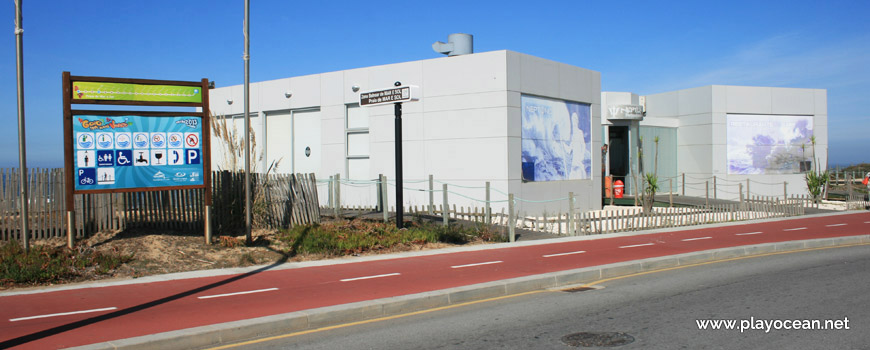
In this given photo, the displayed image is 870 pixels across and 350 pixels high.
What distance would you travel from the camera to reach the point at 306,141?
2611 centimetres

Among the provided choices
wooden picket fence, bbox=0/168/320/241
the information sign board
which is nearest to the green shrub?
wooden picket fence, bbox=0/168/320/241

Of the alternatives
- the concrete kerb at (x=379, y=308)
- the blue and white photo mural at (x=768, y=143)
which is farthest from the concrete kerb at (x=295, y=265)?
the blue and white photo mural at (x=768, y=143)

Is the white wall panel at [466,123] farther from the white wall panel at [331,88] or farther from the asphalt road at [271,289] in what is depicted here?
the asphalt road at [271,289]

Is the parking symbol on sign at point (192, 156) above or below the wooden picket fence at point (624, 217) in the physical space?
above

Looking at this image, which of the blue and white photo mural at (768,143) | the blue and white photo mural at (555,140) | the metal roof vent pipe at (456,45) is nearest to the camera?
the blue and white photo mural at (555,140)

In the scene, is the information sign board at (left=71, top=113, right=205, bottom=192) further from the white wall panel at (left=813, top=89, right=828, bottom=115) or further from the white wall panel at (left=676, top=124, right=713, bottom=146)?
the white wall panel at (left=813, top=89, right=828, bottom=115)

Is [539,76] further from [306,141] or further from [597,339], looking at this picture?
[597,339]

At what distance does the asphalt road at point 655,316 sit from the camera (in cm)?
658

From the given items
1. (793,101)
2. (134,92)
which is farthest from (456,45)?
(793,101)

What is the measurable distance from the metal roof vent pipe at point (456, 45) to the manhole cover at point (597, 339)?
701 inches

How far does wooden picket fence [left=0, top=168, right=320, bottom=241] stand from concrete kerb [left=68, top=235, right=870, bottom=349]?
6995 mm

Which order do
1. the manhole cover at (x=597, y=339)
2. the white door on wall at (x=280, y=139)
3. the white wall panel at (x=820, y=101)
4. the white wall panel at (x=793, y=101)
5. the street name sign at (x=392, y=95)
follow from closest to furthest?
the manhole cover at (x=597, y=339), the street name sign at (x=392, y=95), the white door on wall at (x=280, y=139), the white wall panel at (x=793, y=101), the white wall panel at (x=820, y=101)

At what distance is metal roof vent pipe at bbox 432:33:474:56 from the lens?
2355cm

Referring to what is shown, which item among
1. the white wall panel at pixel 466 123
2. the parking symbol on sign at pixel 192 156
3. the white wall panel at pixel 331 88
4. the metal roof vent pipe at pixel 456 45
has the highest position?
the metal roof vent pipe at pixel 456 45
